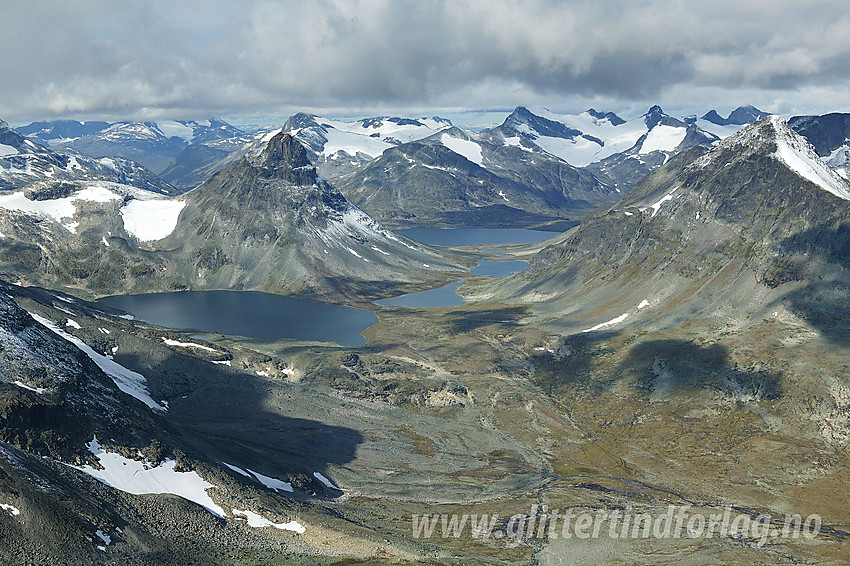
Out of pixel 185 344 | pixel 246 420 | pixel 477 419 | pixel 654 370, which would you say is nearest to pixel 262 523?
pixel 246 420

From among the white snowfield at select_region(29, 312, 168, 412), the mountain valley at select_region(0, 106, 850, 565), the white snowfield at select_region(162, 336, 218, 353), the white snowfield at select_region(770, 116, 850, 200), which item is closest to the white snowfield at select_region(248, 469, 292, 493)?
the mountain valley at select_region(0, 106, 850, 565)

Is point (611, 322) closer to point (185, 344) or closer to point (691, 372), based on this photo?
point (691, 372)

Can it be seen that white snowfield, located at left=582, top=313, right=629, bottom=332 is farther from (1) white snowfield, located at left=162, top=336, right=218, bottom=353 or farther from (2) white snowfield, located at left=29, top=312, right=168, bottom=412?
(2) white snowfield, located at left=29, top=312, right=168, bottom=412

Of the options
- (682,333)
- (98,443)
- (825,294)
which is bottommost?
(98,443)

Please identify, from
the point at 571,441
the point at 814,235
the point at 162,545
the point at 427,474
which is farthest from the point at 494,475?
the point at 814,235

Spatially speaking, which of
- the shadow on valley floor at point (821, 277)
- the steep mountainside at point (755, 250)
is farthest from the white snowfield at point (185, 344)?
the shadow on valley floor at point (821, 277)

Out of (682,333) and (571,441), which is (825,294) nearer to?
(682,333)

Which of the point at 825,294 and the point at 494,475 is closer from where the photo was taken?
the point at 494,475
